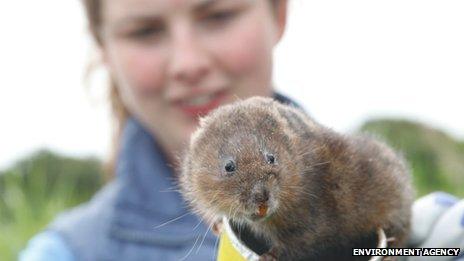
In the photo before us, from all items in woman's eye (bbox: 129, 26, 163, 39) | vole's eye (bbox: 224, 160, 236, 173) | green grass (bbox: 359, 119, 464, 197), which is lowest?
green grass (bbox: 359, 119, 464, 197)

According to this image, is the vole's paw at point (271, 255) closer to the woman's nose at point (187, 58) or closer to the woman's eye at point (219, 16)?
the woman's nose at point (187, 58)

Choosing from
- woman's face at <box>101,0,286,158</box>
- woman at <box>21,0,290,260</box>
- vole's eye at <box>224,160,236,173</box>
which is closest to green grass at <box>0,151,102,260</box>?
woman at <box>21,0,290,260</box>

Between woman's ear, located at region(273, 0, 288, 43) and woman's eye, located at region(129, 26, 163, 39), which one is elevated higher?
woman's eye, located at region(129, 26, 163, 39)

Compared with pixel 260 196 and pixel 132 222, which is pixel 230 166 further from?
pixel 132 222

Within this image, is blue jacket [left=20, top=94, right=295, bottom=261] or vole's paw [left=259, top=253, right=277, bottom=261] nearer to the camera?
vole's paw [left=259, top=253, right=277, bottom=261]

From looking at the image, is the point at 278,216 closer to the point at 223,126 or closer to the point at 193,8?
Answer: the point at 223,126

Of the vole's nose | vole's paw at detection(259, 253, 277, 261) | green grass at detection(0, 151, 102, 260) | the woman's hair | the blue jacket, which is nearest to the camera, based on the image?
the vole's nose

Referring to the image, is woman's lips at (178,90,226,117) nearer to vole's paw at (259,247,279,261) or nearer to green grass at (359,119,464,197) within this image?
vole's paw at (259,247,279,261)
